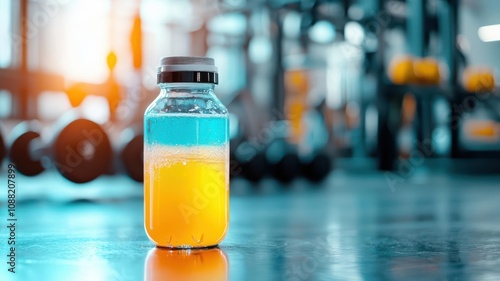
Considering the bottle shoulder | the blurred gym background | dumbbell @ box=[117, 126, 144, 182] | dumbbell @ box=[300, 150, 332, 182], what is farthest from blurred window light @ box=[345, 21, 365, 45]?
the bottle shoulder

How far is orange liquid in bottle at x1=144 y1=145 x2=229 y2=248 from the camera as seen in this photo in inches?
34.4

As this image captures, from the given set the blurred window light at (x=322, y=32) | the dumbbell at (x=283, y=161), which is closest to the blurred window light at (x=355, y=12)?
the blurred window light at (x=322, y=32)

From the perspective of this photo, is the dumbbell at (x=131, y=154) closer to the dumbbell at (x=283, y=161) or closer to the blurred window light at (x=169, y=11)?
the dumbbell at (x=283, y=161)

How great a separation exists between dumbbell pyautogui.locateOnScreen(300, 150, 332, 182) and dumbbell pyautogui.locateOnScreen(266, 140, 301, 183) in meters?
0.16

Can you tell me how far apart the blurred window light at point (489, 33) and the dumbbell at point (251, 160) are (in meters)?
3.09

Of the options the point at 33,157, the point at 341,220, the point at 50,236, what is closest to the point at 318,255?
the point at 50,236

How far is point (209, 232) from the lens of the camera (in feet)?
2.96

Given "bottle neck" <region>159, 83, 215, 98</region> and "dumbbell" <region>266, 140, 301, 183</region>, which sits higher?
"bottle neck" <region>159, 83, 215, 98</region>

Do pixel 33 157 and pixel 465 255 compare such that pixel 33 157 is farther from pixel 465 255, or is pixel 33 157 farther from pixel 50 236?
pixel 465 255

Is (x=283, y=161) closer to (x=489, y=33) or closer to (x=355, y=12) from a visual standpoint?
(x=355, y=12)

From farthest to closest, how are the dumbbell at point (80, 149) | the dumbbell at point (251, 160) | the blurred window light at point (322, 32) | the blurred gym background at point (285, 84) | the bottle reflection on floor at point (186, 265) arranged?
the blurred window light at point (322, 32) → the blurred gym background at point (285, 84) → the dumbbell at point (251, 160) → the dumbbell at point (80, 149) → the bottle reflection on floor at point (186, 265)

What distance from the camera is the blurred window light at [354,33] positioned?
13.2 ft

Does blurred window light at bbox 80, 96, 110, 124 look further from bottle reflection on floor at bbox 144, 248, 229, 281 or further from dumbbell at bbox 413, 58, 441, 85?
dumbbell at bbox 413, 58, 441, 85

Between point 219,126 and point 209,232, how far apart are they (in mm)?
162
